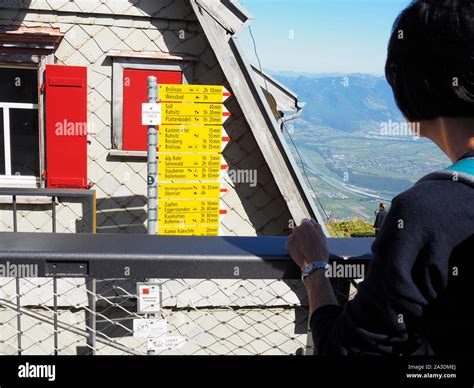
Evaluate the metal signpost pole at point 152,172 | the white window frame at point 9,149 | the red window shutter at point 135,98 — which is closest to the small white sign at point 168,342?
the metal signpost pole at point 152,172

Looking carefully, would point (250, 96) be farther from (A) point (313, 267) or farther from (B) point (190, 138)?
(A) point (313, 267)

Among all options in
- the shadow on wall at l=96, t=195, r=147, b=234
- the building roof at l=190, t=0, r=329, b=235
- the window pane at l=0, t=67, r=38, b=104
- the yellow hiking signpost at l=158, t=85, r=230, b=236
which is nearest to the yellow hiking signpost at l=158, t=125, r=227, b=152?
the yellow hiking signpost at l=158, t=85, r=230, b=236

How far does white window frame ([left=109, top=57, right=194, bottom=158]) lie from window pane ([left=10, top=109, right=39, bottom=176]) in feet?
2.49

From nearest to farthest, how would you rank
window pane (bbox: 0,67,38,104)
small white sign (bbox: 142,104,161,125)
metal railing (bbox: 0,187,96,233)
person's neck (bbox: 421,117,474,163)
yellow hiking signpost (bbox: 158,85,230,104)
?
person's neck (bbox: 421,117,474,163), metal railing (bbox: 0,187,96,233), small white sign (bbox: 142,104,161,125), yellow hiking signpost (bbox: 158,85,230,104), window pane (bbox: 0,67,38,104)

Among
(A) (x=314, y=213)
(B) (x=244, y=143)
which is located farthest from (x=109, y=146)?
(A) (x=314, y=213)

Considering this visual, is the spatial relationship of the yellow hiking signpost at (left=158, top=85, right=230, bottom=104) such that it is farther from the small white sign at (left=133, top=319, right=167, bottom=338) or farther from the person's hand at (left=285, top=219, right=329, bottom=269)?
the person's hand at (left=285, top=219, right=329, bottom=269)

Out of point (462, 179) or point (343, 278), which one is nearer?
point (462, 179)

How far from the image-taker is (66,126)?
215 inches

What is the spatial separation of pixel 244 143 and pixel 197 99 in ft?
2.27

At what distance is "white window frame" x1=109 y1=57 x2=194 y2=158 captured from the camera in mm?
5582

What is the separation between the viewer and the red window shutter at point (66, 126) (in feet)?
17.6

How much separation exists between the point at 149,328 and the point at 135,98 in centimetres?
354

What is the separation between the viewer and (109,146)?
18.8 feet

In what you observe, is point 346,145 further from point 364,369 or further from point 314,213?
point 364,369
